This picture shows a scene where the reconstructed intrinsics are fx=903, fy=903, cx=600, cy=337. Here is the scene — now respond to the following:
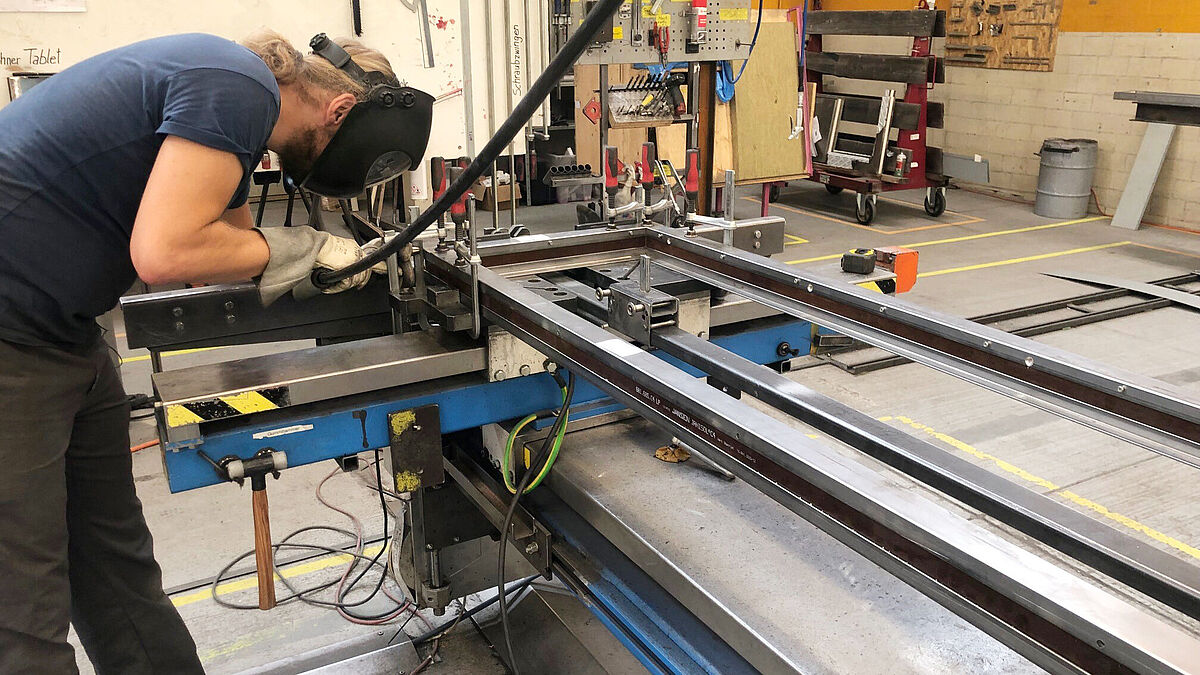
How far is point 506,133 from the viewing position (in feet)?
4.27

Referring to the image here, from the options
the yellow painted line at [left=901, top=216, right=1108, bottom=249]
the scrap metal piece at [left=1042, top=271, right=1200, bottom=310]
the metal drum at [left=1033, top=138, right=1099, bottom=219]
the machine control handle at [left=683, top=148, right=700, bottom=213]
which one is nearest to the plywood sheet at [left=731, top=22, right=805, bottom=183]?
the yellow painted line at [left=901, top=216, right=1108, bottom=249]

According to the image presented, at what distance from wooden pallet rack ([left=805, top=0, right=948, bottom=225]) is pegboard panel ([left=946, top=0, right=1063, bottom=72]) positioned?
770 mm

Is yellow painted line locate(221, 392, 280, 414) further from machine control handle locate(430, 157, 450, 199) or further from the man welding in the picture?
machine control handle locate(430, 157, 450, 199)

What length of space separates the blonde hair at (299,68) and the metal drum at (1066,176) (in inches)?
278

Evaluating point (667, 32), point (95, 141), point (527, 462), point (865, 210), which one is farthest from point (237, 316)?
point (865, 210)

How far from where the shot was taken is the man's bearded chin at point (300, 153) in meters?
1.55

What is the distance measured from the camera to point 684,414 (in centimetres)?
122

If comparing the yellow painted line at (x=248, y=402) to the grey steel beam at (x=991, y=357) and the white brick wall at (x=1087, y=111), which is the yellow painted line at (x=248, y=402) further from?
the white brick wall at (x=1087, y=111)

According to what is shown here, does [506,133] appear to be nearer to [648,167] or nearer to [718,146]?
[648,167]

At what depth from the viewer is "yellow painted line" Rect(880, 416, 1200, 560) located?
2789mm

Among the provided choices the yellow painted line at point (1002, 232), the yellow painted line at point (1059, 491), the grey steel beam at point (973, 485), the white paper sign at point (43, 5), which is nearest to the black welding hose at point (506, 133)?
the grey steel beam at point (973, 485)

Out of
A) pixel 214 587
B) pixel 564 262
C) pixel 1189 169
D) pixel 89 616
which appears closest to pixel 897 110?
pixel 1189 169

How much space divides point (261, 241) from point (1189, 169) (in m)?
7.44

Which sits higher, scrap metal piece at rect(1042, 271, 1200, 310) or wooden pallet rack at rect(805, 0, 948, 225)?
wooden pallet rack at rect(805, 0, 948, 225)
